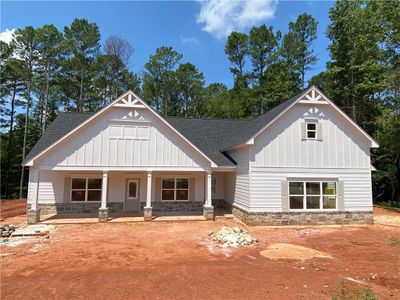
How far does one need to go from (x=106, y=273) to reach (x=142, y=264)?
111cm

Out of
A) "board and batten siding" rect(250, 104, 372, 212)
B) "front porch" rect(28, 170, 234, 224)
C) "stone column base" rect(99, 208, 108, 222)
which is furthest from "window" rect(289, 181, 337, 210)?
"stone column base" rect(99, 208, 108, 222)

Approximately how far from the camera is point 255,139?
46.8ft

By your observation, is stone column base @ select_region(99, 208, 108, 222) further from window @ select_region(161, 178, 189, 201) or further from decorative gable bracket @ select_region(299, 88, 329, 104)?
decorative gable bracket @ select_region(299, 88, 329, 104)

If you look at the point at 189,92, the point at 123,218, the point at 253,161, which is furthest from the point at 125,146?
the point at 189,92

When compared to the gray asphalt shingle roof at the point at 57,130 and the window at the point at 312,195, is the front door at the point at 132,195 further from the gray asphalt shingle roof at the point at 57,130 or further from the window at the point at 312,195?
the window at the point at 312,195

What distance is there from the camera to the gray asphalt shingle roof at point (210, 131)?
50.8 feet

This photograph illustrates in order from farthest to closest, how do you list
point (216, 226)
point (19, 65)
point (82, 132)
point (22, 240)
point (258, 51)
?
point (258, 51) < point (19, 65) < point (82, 132) < point (216, 226) < point (22, 240)

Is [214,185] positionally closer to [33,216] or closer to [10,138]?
[33,216]

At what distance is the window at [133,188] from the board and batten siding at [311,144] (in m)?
7.32

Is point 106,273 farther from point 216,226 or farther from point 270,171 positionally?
point 270,171

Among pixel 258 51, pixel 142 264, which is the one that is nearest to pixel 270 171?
pixel 142 264

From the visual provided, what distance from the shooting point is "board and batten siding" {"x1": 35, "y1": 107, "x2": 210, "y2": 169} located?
1438 cm

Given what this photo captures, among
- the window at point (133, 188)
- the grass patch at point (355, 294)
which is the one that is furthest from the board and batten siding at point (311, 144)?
the grass patch at point (355, 294)

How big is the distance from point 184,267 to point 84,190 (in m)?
10.9
